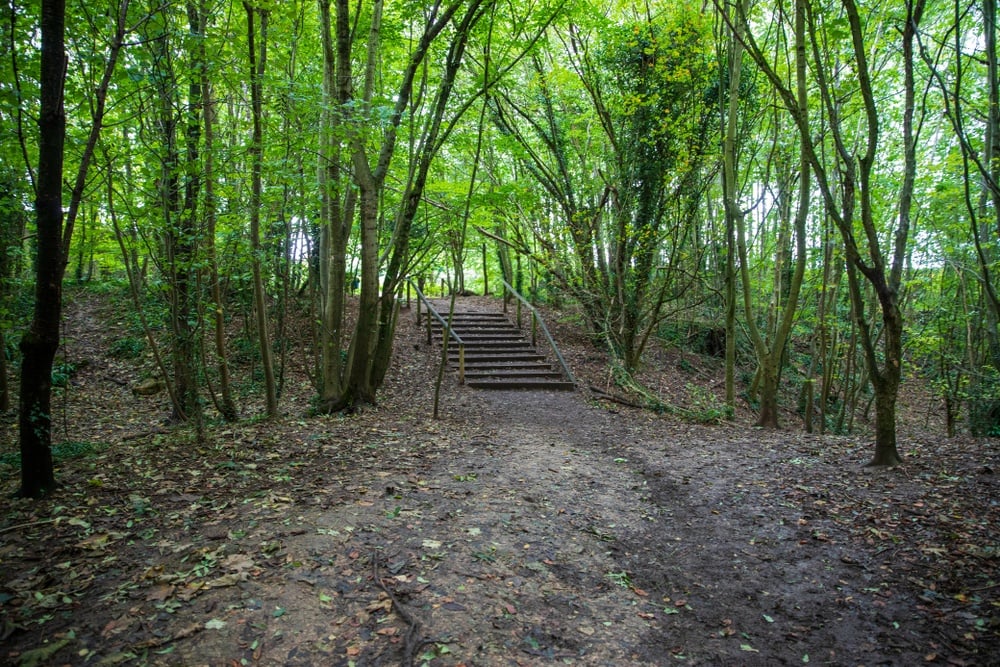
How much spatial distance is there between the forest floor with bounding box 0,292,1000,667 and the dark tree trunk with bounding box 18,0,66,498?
45cm

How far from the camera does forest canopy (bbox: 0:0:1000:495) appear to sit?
469cm

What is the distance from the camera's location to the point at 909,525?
370 centimetres

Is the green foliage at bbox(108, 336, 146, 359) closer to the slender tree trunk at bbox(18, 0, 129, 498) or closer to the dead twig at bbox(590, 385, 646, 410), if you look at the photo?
the slender tree trunk at bbox(18, 0, 129, 498)

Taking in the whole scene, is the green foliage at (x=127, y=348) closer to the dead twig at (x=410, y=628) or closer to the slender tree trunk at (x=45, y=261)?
the slender tree trunk at (x=45, y=261)

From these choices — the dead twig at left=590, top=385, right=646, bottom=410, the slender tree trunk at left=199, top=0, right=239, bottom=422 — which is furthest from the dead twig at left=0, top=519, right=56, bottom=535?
the dead twig at left=590, top=385, right=646, bottom=410

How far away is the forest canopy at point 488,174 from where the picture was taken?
4.69 meters

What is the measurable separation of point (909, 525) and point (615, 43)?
1013 centimetres

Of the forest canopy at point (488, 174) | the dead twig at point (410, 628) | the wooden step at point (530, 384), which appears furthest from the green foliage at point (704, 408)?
the dead twig at point (410, 628)

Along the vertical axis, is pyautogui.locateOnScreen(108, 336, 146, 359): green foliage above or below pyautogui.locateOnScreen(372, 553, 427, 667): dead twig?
above

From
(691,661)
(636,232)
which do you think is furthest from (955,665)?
(636,232)

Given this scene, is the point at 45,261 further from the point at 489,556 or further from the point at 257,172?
the point at 489,556

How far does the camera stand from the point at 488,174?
1344cm

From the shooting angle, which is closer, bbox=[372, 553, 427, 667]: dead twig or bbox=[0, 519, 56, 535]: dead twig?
bbox=[372, 553, 427, 667]: dead twig

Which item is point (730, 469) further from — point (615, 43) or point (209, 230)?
point (615, 43)
